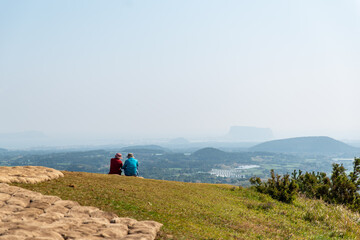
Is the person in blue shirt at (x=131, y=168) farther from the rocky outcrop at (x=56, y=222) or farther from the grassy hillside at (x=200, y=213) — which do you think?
the rocky outcrop at (x=56, y=222)

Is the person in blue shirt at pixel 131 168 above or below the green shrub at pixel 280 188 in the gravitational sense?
above

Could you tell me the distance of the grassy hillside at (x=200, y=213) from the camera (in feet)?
37.7

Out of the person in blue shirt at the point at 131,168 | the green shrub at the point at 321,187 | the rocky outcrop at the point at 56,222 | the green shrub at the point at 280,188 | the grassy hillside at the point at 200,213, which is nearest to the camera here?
the rocky outcrop at the point at 56,222

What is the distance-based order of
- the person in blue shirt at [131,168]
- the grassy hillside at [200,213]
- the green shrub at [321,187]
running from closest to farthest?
the grassy hillside at [200,213] → the green shrub at [321,187] → the person in blue shirt at [131,168]

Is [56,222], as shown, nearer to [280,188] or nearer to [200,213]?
[200,213]

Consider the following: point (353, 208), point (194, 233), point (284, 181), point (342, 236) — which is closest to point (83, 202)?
point (194, 233)

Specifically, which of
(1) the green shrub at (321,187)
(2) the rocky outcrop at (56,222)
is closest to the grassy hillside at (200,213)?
(2) the rocky outcrop at (56,222)

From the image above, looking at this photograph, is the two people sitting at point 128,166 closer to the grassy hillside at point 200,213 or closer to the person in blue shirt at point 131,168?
the person in blue shirt at point 131,168

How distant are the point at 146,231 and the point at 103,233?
150 cm

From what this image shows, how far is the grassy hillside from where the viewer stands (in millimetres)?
11500

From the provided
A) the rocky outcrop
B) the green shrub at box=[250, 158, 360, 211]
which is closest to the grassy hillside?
the rocky outcrop

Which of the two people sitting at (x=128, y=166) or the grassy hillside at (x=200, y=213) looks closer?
the grassy hillside at (x=200, y=213)

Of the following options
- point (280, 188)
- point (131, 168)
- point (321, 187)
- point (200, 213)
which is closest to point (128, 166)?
point (131, 168)

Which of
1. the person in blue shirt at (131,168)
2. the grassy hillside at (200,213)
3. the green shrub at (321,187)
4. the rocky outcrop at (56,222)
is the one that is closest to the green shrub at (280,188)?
the green shrub at (321,187)
